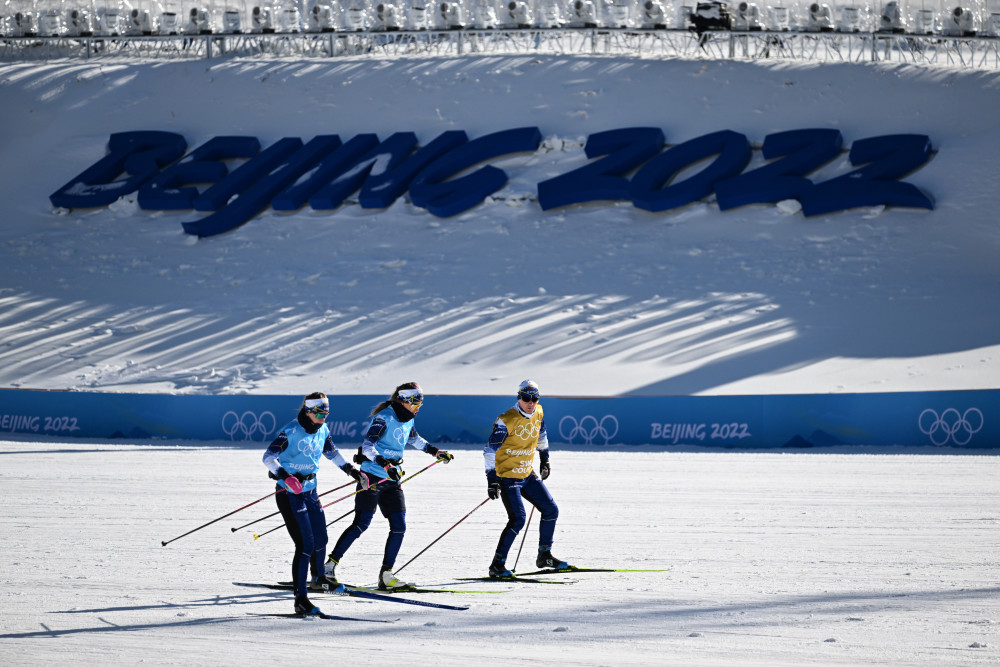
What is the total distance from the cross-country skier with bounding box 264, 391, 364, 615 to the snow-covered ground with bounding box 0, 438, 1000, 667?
406 mm

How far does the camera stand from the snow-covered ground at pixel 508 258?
25141mm

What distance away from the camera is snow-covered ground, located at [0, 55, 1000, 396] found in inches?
990

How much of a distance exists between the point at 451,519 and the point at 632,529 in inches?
82.7

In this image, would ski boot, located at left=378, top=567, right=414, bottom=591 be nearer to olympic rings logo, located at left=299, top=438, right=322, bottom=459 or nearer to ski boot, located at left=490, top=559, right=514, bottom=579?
ski boot, located at left=490, top=559, right=514, bottom=579

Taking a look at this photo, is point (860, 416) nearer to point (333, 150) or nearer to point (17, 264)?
point (333, 150)

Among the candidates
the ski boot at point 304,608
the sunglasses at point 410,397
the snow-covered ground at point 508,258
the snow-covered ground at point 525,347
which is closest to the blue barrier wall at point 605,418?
the snow-covered ground at point 525,347

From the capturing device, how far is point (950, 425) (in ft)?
57.1

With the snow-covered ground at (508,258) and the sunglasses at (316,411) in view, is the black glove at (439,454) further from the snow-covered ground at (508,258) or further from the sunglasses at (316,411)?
the snow-covered ground at (508,258)

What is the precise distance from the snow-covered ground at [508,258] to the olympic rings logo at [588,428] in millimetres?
3926

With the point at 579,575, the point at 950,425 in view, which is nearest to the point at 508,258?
the point at 950,425

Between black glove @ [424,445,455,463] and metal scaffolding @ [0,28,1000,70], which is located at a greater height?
metal scaffolding @ [0,28,1000,70]

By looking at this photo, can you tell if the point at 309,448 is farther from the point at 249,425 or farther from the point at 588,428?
the point at 249,425

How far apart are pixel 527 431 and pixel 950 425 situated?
1006 cm

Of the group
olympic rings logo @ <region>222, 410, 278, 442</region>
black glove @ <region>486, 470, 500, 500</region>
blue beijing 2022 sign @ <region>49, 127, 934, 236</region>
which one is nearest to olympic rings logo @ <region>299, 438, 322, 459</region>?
black glove @ <region>486, 470, 500, 500</region>
